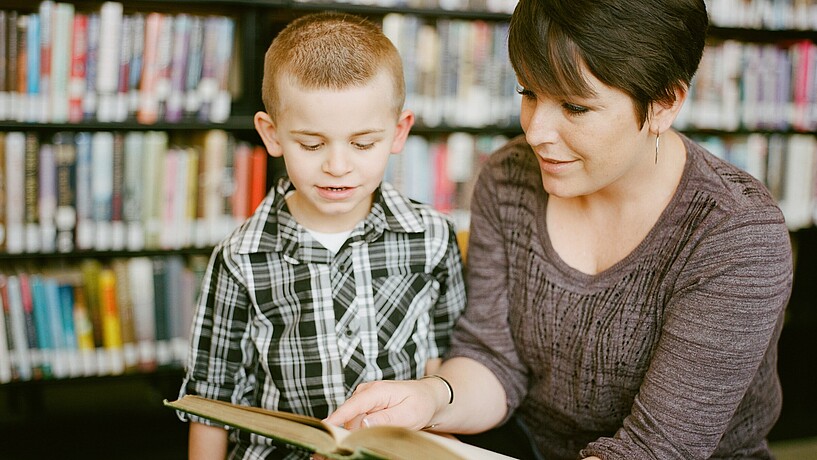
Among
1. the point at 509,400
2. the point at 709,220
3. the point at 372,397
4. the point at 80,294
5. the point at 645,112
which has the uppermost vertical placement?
the point at 645,112

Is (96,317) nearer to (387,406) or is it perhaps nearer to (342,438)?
(387,406)

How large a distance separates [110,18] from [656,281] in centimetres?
156

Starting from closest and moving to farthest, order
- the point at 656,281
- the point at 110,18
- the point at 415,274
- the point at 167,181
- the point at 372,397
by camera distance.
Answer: the point at 372,397 → the point at 656,281 → the point at 415,274 → the point at 110,18 → the point at 167,181

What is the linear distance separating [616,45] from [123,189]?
1.53m

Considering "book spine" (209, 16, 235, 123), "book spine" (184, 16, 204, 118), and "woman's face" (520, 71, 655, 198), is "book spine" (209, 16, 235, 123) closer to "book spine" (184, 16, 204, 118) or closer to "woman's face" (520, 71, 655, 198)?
"book spine" (184, 16, 204, 118)

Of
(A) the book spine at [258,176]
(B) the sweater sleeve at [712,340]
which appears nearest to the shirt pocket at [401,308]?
(B) the sweater sleeve at [712,340]

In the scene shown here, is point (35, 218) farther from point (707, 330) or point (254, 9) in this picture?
point (707, 330)

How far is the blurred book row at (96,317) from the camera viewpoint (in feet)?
6.88

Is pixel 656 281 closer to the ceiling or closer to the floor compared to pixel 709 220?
closer to the floor

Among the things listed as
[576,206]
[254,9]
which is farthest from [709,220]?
[254,9]

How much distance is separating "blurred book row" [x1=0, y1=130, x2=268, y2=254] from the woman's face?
1.25 m

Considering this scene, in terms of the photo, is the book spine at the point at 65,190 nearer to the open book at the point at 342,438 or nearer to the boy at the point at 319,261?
the boy at the point at 319,261

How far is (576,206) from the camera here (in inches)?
51.3

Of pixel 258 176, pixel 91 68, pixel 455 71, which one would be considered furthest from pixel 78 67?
pixel 455 71
